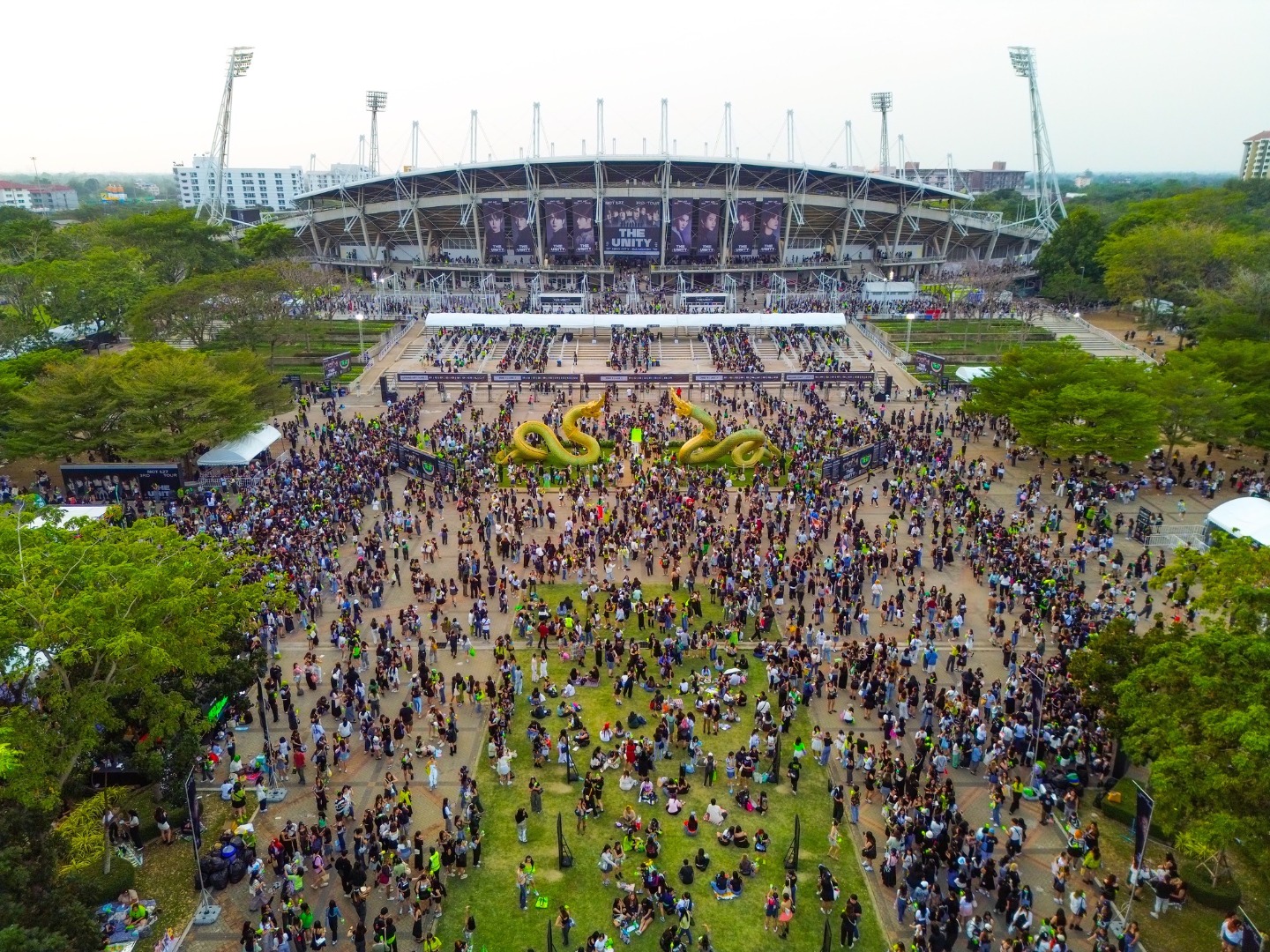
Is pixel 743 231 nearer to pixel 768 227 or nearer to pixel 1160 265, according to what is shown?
pixel 768 227

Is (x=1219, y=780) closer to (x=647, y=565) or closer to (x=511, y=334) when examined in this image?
(x=647, y=565)

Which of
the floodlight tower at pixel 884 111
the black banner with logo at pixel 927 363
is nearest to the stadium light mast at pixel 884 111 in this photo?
the floodlight tower at pixel 884 111

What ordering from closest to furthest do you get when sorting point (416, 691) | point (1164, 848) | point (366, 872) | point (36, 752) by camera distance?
point (36, 752), point (366, 872), point (1164, 848), point (416, 691)

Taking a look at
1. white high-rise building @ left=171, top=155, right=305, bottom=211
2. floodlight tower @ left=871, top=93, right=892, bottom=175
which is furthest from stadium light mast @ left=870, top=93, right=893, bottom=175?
white high-rise building @ left=171, top=155, right=305, bottom=211

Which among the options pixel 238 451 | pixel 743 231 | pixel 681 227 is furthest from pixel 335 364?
pixel 743 231

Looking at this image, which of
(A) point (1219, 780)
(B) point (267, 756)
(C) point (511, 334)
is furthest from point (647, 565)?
(C) point (511, 334)

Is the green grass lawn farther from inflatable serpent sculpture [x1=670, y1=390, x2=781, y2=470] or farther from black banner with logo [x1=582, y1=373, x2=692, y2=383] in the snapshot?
black banner with logo [x1=582, y1=373, x2=692, y2=383]
